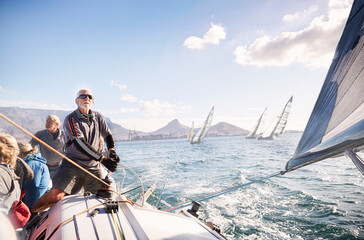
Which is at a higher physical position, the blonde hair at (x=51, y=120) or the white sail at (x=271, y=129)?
the white sail at (x=271, y=129)

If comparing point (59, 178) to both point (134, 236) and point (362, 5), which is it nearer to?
point (134, 236)

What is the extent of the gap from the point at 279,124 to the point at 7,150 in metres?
68.2

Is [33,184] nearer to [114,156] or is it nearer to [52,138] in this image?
[114,156]

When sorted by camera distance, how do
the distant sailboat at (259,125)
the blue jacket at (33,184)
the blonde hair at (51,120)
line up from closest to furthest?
the blue jacket at (33,184) < the blonde hair at (51,120) < the distant sailboat at (259,125)

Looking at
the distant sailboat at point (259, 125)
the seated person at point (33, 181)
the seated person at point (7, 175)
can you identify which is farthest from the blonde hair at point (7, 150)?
the distant sailboat at point (259, 125)

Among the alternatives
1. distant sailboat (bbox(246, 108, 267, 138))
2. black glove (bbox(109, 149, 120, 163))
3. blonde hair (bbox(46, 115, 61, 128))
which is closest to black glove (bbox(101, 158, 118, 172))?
black glove (bbox(109, 149, 120, 163))

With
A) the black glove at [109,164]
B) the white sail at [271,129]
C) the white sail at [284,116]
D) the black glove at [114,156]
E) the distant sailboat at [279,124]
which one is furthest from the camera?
the white sail at [271,129]

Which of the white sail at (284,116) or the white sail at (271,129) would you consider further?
the white sail at (271,129)

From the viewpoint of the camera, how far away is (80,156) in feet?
8.46

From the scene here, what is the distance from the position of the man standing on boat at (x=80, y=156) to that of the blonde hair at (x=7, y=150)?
1.83 ft

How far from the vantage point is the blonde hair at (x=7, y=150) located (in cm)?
208

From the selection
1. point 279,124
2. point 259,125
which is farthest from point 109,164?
point 259,125

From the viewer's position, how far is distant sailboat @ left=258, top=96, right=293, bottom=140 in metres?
46.4

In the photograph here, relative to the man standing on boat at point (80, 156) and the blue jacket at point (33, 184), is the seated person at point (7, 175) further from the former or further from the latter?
the blue jacket at point (33, 184)
